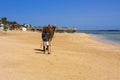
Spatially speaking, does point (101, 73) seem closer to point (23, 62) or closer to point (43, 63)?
point (43, 63)

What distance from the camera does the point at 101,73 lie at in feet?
30.4

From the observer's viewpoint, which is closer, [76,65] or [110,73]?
[110,73]

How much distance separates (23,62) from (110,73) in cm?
362

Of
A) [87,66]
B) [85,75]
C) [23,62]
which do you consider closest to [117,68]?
[87,66]

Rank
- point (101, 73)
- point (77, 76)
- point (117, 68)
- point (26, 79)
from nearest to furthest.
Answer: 1. point (26, 79)
2. point (77, 76)
3. point (101, 73)
4. point (117, 68)

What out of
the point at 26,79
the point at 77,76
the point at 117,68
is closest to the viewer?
the point at 26,79

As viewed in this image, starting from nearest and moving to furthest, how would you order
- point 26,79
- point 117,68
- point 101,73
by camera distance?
point 26,79 < point 101,73 < point 117,68

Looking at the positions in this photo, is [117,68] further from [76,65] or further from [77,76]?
[77,76]

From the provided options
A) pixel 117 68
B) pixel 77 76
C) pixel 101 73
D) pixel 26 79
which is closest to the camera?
pixel 26 79

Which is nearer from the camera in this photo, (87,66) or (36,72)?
(36,72)

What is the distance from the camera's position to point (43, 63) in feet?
35.6

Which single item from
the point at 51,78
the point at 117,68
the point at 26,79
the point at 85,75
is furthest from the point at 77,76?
the point at 117,68

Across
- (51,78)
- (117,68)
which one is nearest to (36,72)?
(51,78)

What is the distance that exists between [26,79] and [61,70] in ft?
6.10
